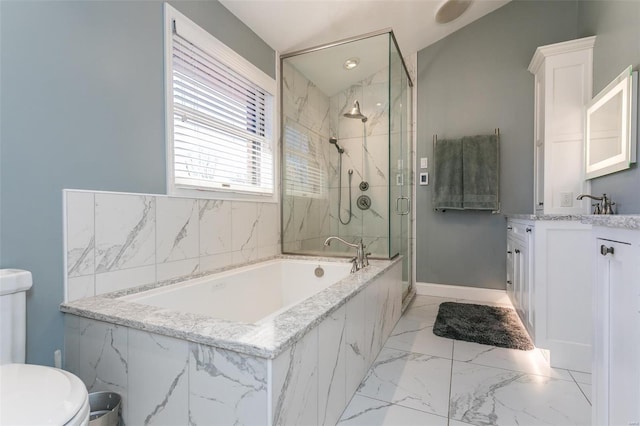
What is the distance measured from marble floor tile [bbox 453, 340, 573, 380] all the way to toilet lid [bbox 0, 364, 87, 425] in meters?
1.94

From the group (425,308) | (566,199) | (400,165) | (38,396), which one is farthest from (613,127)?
(38,396)

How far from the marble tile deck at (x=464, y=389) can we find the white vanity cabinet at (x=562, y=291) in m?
0.12

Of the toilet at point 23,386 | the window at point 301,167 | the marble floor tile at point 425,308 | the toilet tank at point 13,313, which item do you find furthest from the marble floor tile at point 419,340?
the toilet tank at point 13,313

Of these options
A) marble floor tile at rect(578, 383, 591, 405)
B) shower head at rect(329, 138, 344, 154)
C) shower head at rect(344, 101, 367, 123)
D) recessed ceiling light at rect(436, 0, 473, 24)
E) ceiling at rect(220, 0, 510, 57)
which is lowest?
marble floor tile at rect(578, 383, 591, 405)

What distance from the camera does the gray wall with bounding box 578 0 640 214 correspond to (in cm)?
176

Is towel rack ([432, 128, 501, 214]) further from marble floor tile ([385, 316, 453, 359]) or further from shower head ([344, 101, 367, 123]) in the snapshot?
marble floor tile ([385, 316, 453, 359])

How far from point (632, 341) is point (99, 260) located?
1916 mm

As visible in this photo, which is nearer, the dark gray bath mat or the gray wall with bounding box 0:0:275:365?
the gray wall with bounding box 0:0:275:365

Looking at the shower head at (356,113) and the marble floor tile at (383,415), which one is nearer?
the marble floor tile at (383,415)

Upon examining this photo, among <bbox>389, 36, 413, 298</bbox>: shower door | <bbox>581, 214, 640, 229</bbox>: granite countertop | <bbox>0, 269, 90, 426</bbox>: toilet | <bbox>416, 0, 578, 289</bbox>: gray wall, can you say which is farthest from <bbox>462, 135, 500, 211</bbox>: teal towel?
<bbox>0, 269, 90, 426</bbox>: toilet

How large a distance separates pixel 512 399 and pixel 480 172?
6.99ft

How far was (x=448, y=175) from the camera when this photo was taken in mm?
3135

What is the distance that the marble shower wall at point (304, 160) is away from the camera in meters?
2.82

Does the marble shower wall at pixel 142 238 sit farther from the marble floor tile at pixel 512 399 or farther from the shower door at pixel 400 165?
the marble floor tile at pixel 512 399
